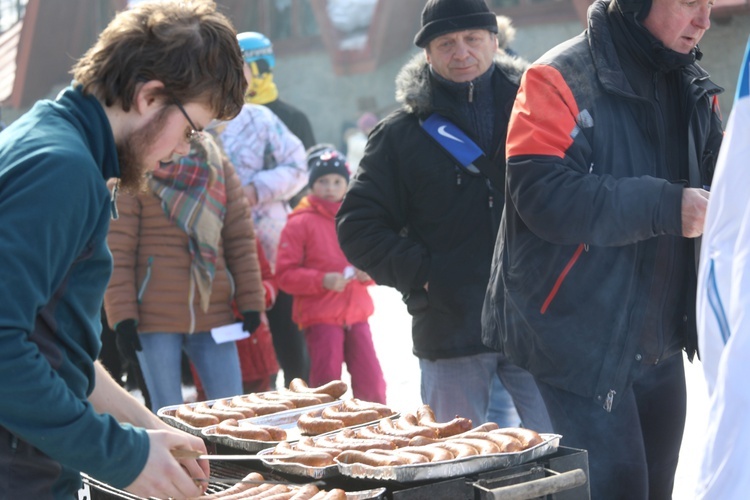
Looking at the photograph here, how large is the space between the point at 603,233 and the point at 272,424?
142 cm

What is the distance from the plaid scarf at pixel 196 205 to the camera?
5754 millimetres

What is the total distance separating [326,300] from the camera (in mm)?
6812

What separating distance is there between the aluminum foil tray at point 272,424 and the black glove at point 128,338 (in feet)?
6.06

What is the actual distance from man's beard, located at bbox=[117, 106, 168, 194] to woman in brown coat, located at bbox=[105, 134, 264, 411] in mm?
3213

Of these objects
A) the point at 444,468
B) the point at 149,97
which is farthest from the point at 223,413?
the point at 149,97

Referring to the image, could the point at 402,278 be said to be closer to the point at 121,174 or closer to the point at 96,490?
the point at 96,490

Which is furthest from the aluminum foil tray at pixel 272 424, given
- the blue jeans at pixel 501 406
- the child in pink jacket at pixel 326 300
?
the child in pink jacket at pixel 326 300

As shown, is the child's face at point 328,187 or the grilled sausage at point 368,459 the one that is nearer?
the grilled sausage at point 368,459

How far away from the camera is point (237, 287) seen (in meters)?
5.95

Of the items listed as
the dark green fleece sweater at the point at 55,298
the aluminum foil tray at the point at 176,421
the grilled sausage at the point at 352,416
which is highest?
the dark green fleece sweater at the point at 55,298

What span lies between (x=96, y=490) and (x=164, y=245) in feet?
8.17

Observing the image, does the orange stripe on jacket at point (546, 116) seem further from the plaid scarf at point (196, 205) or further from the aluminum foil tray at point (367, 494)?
the plaid scarf at point (196, 205)

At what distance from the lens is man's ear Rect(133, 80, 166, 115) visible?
2.43 m

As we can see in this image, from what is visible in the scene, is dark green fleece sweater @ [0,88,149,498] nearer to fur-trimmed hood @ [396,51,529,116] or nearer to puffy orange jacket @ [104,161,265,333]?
fur-trimmed hood @ [396,51,529,116]
